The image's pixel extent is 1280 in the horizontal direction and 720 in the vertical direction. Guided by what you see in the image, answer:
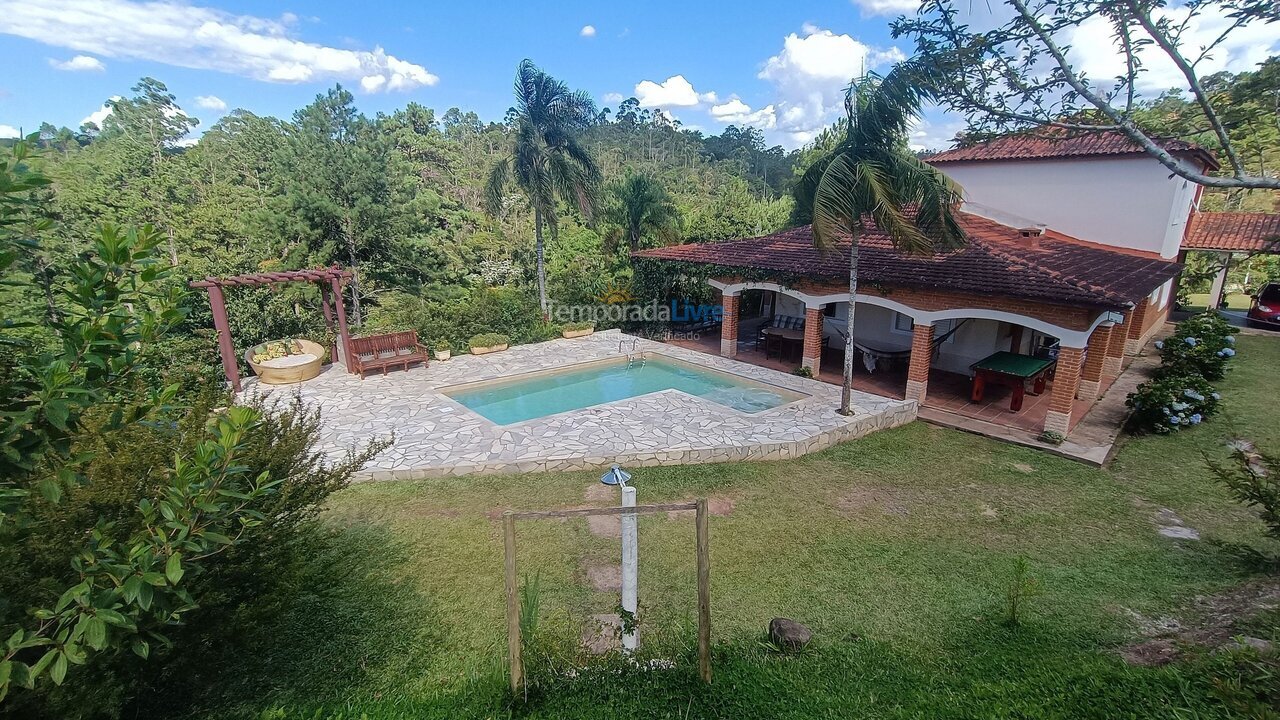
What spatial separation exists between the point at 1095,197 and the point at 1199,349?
5284mm

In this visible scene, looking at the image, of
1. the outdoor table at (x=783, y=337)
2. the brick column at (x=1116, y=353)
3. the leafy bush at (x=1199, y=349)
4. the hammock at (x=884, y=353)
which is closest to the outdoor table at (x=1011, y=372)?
the hammock at (x=884, y=353)

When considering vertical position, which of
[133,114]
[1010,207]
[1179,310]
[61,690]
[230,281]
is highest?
[133,114]

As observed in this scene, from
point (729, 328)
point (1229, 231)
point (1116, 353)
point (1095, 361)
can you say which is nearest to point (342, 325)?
point (729, 328)

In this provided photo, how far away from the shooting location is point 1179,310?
26219 mm

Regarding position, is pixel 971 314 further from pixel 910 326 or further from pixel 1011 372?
pixel 910 326

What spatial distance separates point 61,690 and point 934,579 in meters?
7.66

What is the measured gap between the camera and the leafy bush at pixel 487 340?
17.2 m

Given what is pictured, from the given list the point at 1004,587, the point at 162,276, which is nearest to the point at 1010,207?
the point at 1004,587

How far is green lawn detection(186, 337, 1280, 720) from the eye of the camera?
14.6ft

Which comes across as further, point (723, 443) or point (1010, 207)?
point (1010, 207)

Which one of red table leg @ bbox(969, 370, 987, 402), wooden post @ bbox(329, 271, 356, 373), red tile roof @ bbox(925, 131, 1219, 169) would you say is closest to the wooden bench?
wooden post @ bbox(329, 271, 356, 373)

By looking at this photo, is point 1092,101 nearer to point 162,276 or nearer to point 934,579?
point 934,579

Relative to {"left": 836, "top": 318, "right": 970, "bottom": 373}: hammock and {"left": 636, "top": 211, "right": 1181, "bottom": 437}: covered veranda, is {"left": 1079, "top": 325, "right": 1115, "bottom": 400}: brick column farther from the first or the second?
{"left": 836, "top": 318, "right": 970, "bottom": 373}: hammock

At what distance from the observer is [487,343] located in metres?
17.2
